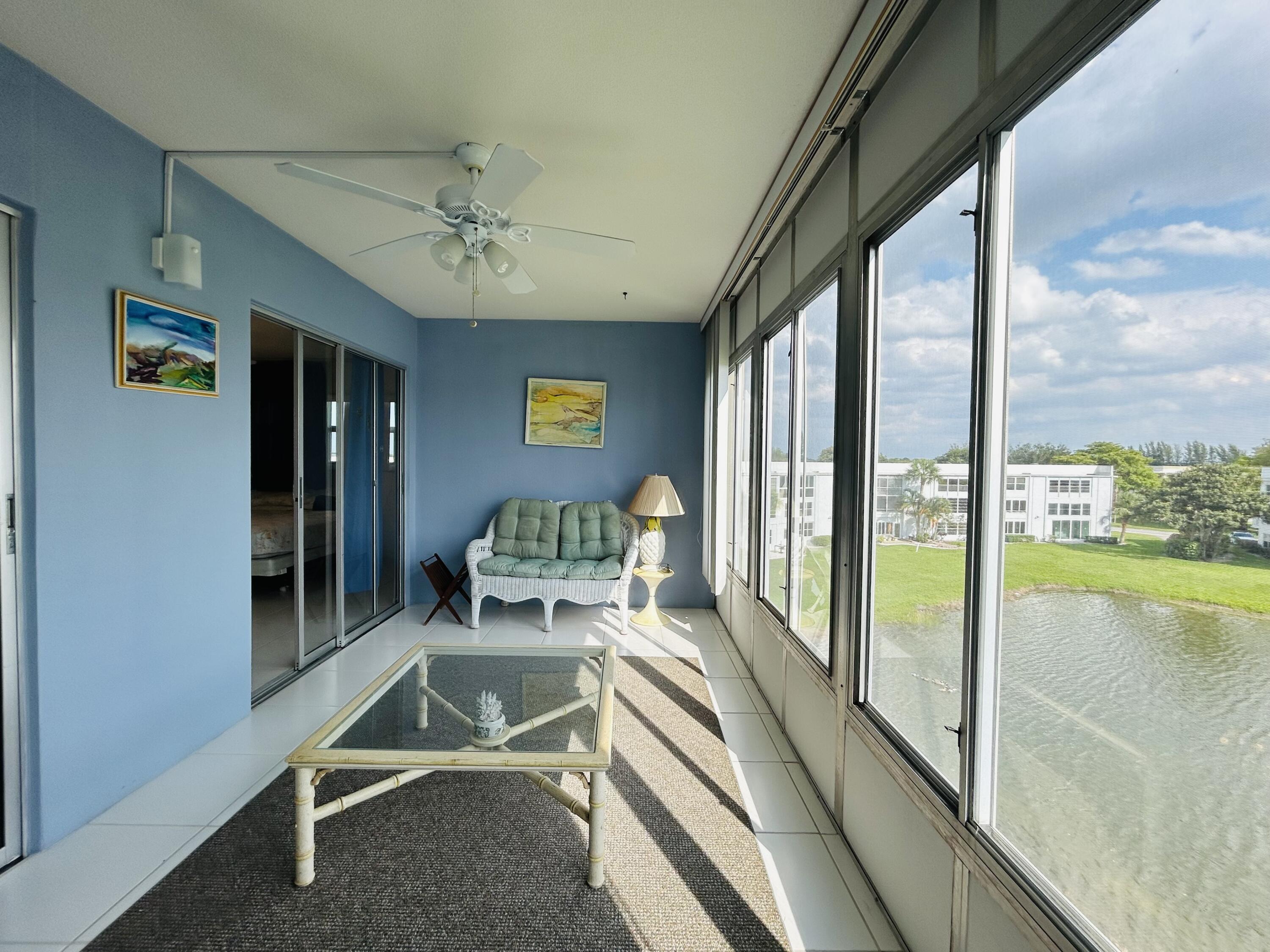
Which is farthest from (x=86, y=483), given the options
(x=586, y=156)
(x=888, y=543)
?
(x=888, y=543)

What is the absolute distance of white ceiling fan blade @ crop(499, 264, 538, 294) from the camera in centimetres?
265

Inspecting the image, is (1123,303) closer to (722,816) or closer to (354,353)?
(722,816)

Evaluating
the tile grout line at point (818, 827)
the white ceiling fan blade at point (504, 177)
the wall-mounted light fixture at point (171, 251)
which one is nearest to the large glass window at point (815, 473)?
the tile grout line at point (818, 827)

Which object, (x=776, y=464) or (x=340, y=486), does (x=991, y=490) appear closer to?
(x=776, y=464)

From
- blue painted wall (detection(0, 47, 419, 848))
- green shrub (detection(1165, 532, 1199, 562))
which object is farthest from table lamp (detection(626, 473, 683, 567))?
green shrub (detection(1165, 532, 1199, 562))

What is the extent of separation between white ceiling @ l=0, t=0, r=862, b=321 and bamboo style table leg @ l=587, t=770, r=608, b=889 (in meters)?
2.22

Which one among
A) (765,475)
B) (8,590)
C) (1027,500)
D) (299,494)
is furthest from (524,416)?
(1027,500)

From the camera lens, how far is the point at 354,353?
432 centimetres

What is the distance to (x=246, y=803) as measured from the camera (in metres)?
2.27

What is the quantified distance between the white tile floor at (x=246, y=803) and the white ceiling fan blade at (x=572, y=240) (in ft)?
7.47

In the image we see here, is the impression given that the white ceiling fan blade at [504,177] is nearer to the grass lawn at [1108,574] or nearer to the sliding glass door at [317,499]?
the grass lawn at [1108,574]

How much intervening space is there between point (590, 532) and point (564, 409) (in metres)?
1.15

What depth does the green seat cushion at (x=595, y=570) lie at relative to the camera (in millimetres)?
4695

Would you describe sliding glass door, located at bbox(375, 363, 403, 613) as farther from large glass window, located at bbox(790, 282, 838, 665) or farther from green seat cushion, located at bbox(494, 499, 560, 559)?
large glass window, located at bbox(790, 282, 838, 665)
